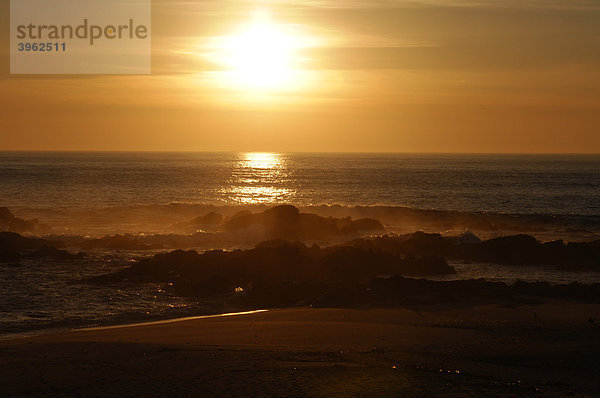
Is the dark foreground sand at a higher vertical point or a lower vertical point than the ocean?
higher

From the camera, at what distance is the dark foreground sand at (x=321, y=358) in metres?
12.0

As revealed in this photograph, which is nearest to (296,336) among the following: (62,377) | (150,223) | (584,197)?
(62,377)

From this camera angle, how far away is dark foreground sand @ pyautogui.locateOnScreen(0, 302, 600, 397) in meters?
12.0

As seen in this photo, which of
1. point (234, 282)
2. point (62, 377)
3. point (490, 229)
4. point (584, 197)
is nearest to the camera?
point (62, 377)

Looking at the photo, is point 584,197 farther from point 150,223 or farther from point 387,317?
point 387,317

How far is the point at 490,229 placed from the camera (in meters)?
48.9

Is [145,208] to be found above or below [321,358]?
below

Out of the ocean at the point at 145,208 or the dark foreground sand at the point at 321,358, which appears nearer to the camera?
the dark foreground sand at the point at 321,358

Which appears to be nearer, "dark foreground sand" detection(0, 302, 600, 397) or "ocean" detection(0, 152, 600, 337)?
"dark foreground sand" detection(0, 302, 600, 397)

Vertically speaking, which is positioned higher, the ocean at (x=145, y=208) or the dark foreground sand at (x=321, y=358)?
the dark foreground sand at (x=321, y=358)

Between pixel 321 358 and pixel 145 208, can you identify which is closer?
pixel 321 358

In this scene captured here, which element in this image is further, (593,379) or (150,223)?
(150,223)

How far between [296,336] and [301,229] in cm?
2555

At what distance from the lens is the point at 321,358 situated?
1388 centimetres
